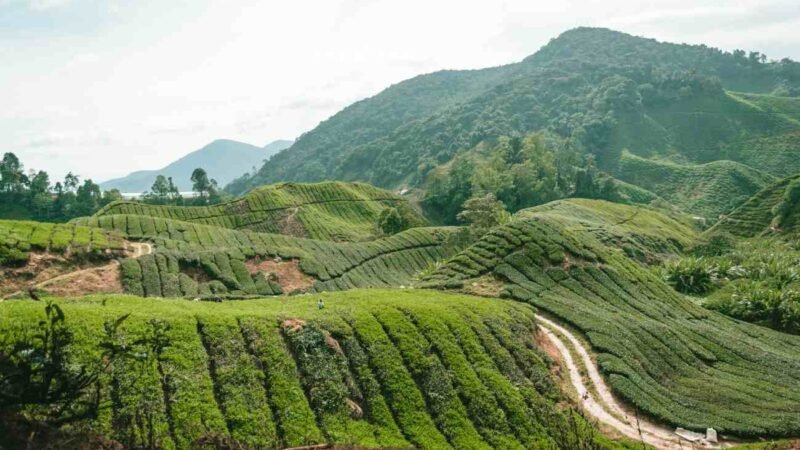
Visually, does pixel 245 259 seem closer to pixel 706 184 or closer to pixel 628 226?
pixel 628 226

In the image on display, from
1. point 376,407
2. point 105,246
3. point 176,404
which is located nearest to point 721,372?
point 376,407

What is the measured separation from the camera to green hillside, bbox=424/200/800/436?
24.1m

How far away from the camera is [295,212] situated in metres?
96.9

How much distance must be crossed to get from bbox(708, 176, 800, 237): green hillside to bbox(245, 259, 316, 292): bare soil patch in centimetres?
5957

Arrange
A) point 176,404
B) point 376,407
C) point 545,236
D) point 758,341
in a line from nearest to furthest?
point 176,404 → point 376,407 → point 758,341 → point 545,236

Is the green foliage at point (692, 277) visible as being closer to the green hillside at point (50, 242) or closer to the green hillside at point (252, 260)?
the green hillside at point (252, 260)

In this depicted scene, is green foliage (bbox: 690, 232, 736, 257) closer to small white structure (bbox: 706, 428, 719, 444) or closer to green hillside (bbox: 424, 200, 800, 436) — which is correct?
green hillside (bbox: 424, 200, 800, 436)

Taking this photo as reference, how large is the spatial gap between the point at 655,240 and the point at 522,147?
2522 inches

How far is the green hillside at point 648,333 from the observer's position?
2412cm

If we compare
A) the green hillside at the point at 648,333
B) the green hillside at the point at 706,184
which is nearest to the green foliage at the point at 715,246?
the green hillside at the point at 648,333

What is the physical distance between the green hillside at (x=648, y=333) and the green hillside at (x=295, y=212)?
53.7 meters

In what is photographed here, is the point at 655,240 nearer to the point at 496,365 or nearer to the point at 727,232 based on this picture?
the point at 727,232

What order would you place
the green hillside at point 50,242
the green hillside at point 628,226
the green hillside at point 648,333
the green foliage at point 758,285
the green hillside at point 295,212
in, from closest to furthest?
the green hillside at point 648,333
the green hillside at point 50,242
the green foliage at point 758,285
the green hillside at point 628,226
the green hillside at point 295,212

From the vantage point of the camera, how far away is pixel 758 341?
3566 cm
